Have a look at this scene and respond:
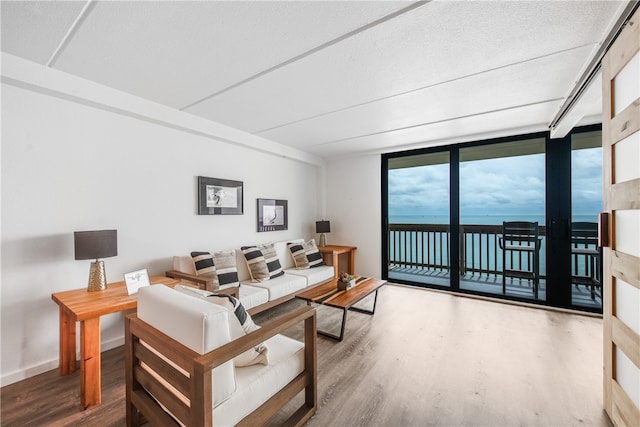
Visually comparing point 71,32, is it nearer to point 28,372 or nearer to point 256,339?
point 256,339

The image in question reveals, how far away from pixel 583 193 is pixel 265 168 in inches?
170

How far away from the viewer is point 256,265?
3.40 meters

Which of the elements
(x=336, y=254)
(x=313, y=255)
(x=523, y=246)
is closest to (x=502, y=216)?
(x=523, y=246)

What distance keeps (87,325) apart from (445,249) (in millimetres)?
5283

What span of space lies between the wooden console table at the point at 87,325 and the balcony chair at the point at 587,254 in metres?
5.03

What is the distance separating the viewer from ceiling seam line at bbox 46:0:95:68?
1.44 metres

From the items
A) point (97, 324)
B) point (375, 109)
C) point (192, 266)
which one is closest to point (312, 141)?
point (375, 109)

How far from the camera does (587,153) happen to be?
3.29 meters

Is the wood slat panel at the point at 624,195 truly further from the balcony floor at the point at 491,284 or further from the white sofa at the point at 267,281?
the white sofa at the point at 267,281

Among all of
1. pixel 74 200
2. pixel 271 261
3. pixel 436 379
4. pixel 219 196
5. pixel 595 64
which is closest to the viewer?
pixel 595 64

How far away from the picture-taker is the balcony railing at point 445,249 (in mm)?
4590

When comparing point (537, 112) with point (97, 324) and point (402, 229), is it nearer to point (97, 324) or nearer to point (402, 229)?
point (402, 229)

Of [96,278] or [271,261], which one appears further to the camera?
[271,261]

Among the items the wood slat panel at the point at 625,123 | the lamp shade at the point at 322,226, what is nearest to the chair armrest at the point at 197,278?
the lamp shade at the point at 322,226
